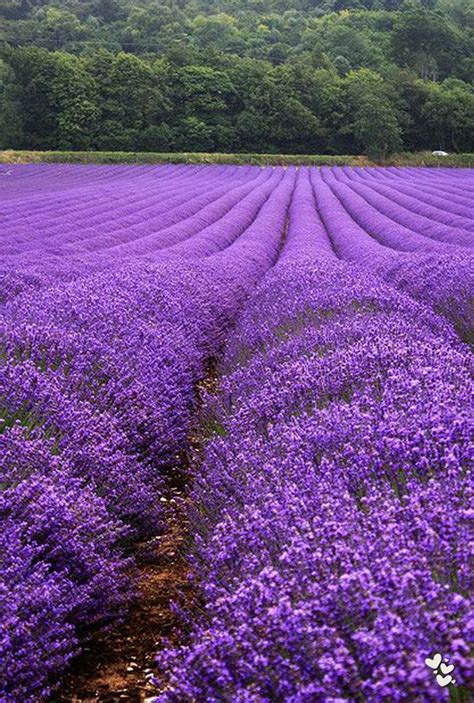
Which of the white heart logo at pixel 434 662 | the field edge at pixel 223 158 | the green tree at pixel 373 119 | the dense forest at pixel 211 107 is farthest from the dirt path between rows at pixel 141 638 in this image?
the dense forest at pixel 211 107

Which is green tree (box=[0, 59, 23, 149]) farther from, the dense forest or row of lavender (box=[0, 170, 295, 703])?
row of lavender (box=[0, 170, 295, 703])

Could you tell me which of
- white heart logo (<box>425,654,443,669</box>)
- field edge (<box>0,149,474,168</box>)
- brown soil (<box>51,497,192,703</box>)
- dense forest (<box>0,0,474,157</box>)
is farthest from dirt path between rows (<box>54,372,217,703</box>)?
dense forest (<box>0,0,474,157</box>)

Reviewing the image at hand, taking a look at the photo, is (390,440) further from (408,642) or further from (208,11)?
(208,11)

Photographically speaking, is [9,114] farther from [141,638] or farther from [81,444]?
[141,638]

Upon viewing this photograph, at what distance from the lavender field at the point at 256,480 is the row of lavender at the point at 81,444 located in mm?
13

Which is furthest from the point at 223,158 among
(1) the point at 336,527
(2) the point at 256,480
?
(1) the point at 336,527

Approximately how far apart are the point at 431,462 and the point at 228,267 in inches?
278

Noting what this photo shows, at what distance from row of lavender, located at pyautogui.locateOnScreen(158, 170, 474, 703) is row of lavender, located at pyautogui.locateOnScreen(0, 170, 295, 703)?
0.32 metres

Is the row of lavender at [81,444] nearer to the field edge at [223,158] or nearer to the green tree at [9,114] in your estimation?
the field edge at [223,158]

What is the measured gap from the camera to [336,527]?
190 cm

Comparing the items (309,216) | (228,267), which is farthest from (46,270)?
(309,216)

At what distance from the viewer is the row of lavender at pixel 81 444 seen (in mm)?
2236

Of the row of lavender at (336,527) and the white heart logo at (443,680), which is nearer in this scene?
the white heart logo at (443,680)

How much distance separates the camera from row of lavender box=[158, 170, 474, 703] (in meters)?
1.47
